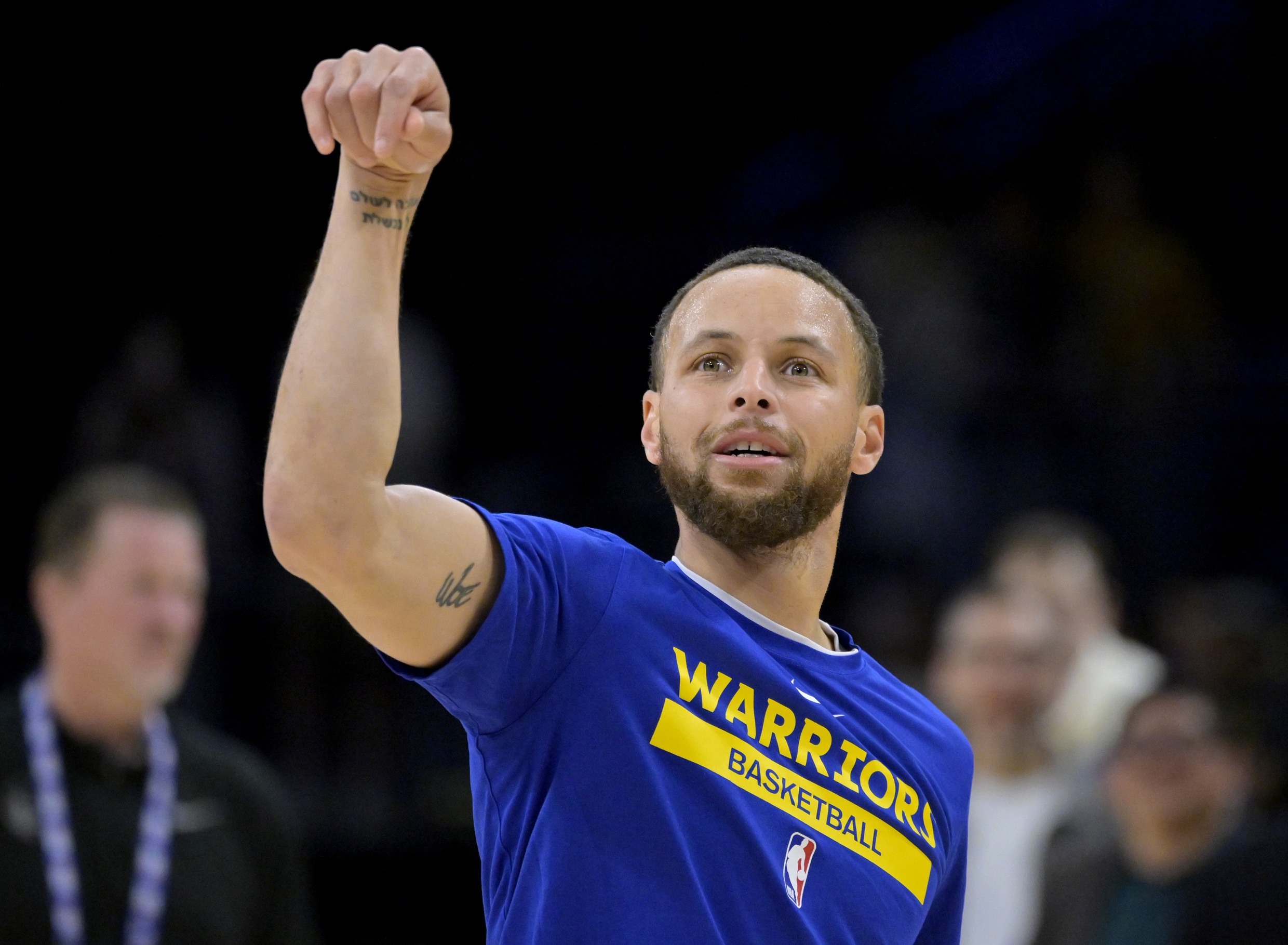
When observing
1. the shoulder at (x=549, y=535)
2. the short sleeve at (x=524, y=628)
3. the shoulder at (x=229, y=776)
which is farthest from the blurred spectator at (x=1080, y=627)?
the short sleeve at (x=524, y=628)

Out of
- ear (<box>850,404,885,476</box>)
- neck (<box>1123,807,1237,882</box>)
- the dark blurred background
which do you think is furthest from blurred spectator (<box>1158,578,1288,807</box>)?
ear (<box>850,404,885,476</box>)

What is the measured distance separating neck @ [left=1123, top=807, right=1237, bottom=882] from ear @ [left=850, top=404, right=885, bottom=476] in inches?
106

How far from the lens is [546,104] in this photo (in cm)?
1102

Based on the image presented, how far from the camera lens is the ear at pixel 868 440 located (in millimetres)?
2766

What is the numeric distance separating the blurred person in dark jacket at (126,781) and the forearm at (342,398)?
3051 millimetres

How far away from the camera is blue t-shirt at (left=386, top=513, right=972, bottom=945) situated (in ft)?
6.83

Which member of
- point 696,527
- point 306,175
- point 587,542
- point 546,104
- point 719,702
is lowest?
point 719,702

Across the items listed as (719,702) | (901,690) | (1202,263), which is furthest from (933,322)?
(719,702)

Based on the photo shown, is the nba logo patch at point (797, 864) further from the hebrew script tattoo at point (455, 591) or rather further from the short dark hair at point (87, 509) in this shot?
the short dark hair at point (87, 509)

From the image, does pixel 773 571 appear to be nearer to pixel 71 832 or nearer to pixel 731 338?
pixel 731 338

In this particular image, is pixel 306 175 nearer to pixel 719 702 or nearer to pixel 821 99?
pixel 821 99

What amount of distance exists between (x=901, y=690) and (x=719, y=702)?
639 millimetres

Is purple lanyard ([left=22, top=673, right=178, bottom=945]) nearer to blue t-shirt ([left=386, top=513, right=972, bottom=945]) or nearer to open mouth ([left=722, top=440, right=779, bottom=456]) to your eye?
blue t-shirt ([left=386, top=513, right=972, bottom=945])

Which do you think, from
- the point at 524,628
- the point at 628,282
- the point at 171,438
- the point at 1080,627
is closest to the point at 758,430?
the point at 524,628
